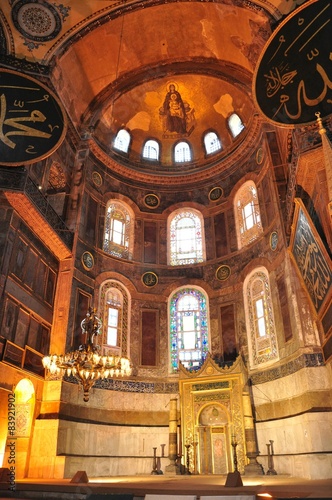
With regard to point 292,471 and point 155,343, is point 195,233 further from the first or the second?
point 292,471

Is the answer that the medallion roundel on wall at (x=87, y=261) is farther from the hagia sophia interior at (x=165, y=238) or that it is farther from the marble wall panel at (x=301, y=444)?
the marble wall panel at (x=301, y=444)

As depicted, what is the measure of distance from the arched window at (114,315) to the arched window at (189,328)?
1.53 m

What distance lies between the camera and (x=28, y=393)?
1013cm

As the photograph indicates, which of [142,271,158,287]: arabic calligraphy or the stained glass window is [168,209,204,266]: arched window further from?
the stained glass window

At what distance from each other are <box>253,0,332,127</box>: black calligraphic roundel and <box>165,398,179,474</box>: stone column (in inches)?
318

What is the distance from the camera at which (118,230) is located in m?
14.6

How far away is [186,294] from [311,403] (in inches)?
225

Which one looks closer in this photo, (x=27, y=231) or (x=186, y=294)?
(x=27, y=231)

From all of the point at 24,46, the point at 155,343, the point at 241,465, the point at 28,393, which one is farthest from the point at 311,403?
the point at 24,46

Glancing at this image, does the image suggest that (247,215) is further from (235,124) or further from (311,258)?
(311,258)

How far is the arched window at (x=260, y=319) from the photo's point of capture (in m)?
11.5

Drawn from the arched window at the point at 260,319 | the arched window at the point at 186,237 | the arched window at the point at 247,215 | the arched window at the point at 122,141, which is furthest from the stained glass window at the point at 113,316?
the arched window at the point at 122,141

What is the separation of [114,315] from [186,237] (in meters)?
3.94

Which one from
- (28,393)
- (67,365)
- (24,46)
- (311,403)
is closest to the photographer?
(67,365)
